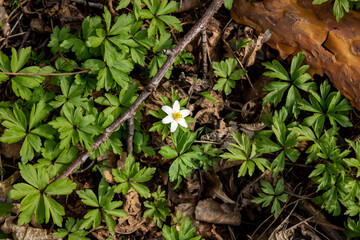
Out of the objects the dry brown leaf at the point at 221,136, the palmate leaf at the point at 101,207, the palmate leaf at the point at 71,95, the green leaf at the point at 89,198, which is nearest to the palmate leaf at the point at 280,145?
the dry brown leaf at the point at 221,136

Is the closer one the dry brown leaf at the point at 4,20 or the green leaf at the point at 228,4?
the green leaf at the point at 228,4

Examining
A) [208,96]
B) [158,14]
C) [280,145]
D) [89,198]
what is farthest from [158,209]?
[158,14]

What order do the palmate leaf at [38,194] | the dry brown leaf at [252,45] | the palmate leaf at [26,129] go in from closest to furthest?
the palmate leaf at [38,194] → the palmate leaf at [26,129] → the dry brown leaf at [252,45]

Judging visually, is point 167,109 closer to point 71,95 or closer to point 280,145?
point 71,95

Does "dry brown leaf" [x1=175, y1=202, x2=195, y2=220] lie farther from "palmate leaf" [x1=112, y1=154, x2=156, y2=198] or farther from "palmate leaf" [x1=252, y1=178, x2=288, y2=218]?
"palmate leaf" [x1=252, y1=178, x2=288, y2=218]

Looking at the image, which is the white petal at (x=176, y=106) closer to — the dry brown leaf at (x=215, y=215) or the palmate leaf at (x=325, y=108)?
the dry brown leaf at (x=215, y=215)

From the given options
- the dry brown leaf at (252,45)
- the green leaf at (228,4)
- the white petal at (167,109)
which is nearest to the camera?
the white petal at (167,109)
